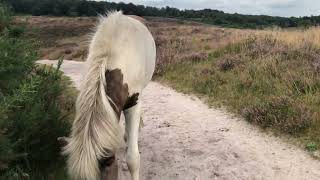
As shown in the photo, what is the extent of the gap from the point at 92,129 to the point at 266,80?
727 centimetres

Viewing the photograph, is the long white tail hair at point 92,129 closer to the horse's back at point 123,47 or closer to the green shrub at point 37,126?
the horse's back at point 123,47

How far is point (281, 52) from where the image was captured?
12898 millimetres

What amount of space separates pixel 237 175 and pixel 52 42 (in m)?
33.5

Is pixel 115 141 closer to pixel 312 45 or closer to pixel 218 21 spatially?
pixel 312 45

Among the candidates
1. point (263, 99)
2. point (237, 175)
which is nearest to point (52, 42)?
point (263, 99)

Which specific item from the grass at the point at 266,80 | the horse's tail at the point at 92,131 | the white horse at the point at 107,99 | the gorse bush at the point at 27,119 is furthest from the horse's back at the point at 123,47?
the grass at the point at 266,80

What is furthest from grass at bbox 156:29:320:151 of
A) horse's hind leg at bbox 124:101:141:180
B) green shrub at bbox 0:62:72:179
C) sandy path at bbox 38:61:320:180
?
green shrub at bbox 0:62:72:179

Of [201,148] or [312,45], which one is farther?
[312,45]

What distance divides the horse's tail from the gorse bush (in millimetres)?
702

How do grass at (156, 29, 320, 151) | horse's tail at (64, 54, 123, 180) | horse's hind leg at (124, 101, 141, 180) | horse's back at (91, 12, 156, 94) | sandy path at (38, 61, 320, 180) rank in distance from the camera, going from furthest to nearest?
grass at (156, 29, 320, 151) → sandy path at (38, 61, 320, 180) → horse's hind leg at (124, 101, 141, 180) → horse's back at (91, 12, 156, 94) → horse's tail at (64, 54, 123, 180)

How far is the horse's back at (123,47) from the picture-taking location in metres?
4.88

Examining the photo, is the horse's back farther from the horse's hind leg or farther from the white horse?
the horse's hind leg

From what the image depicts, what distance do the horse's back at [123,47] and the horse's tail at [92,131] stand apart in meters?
0.37

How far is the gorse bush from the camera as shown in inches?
194
